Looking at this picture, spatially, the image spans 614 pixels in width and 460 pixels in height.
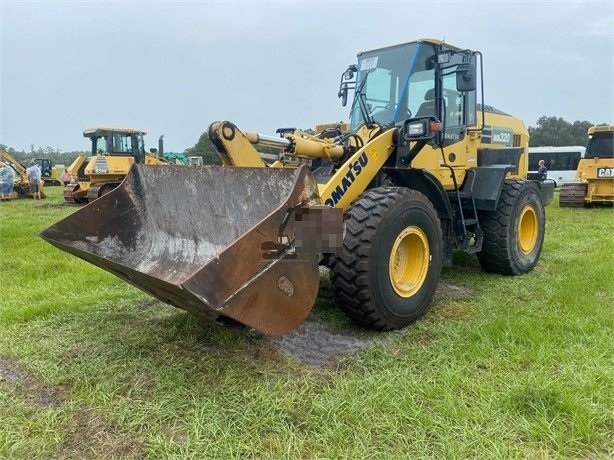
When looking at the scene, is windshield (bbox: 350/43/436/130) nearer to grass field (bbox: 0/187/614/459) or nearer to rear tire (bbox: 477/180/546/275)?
rear tire (bbox: 477/180/546/275)

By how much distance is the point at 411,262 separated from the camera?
420cm

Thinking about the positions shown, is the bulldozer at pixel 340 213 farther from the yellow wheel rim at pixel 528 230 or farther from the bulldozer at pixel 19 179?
the bulldozer at pixel 19 179

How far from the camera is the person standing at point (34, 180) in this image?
2053 centimetres

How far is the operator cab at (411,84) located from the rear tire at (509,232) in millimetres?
1003

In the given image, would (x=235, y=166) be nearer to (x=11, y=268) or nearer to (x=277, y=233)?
(x=277, y=233)

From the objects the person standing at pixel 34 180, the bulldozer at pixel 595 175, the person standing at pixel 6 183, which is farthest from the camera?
the person standing at pixel 34 180

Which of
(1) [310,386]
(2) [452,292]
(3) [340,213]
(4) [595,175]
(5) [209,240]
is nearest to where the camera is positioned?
(1) [310,386]

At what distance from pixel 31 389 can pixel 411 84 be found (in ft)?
13.7

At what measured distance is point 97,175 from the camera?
16.7m

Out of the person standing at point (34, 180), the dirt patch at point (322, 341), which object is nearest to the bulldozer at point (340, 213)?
the dirt patch at point (322, 341)

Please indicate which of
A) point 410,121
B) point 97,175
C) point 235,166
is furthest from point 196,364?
point 97,175

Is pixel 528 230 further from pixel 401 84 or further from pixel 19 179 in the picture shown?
pixel 19 179

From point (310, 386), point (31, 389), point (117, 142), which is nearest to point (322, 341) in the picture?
point (310, 386)

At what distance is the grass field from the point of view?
97.1 inches
